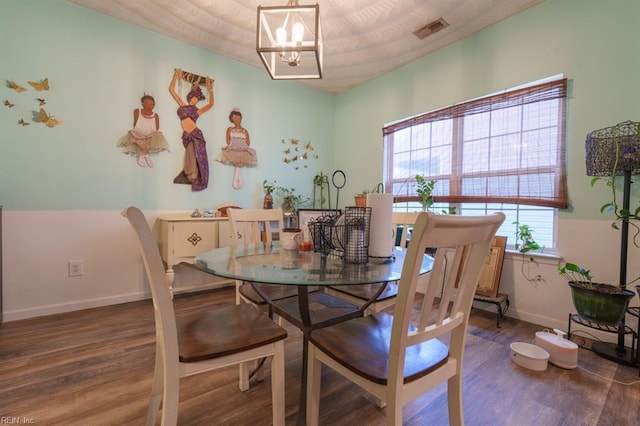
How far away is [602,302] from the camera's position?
1.75 meters

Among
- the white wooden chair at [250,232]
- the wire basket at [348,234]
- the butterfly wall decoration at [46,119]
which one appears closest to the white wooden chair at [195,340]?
the white wooden chair at [250,232]

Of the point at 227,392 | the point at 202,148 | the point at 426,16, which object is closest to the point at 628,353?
the point at 227,392

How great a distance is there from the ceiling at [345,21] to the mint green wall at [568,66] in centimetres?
19

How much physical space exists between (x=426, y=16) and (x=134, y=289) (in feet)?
12.7

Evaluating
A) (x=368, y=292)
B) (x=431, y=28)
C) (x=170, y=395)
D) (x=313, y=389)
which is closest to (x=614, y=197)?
(x=368, y=292)

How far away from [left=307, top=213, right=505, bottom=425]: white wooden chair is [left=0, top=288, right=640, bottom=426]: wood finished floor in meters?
0.42

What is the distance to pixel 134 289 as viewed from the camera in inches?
109

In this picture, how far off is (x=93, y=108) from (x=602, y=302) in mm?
4298

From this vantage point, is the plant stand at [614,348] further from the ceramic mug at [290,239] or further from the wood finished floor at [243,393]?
the ceramic mug at [290,239]

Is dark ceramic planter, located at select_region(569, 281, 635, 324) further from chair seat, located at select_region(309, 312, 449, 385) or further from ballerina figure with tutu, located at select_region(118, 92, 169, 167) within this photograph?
ballerina figure with tutu, located at select_region(118, 92, 169, 167)

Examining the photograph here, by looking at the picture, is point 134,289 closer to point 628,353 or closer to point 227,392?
point 227,392

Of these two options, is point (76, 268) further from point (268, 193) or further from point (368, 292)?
point (368, 292)

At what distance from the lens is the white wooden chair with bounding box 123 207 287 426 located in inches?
35.3

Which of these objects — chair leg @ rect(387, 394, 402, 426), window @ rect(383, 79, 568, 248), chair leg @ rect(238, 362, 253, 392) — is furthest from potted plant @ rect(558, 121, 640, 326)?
chair leg @ rect(238, 362, 253, 392)
